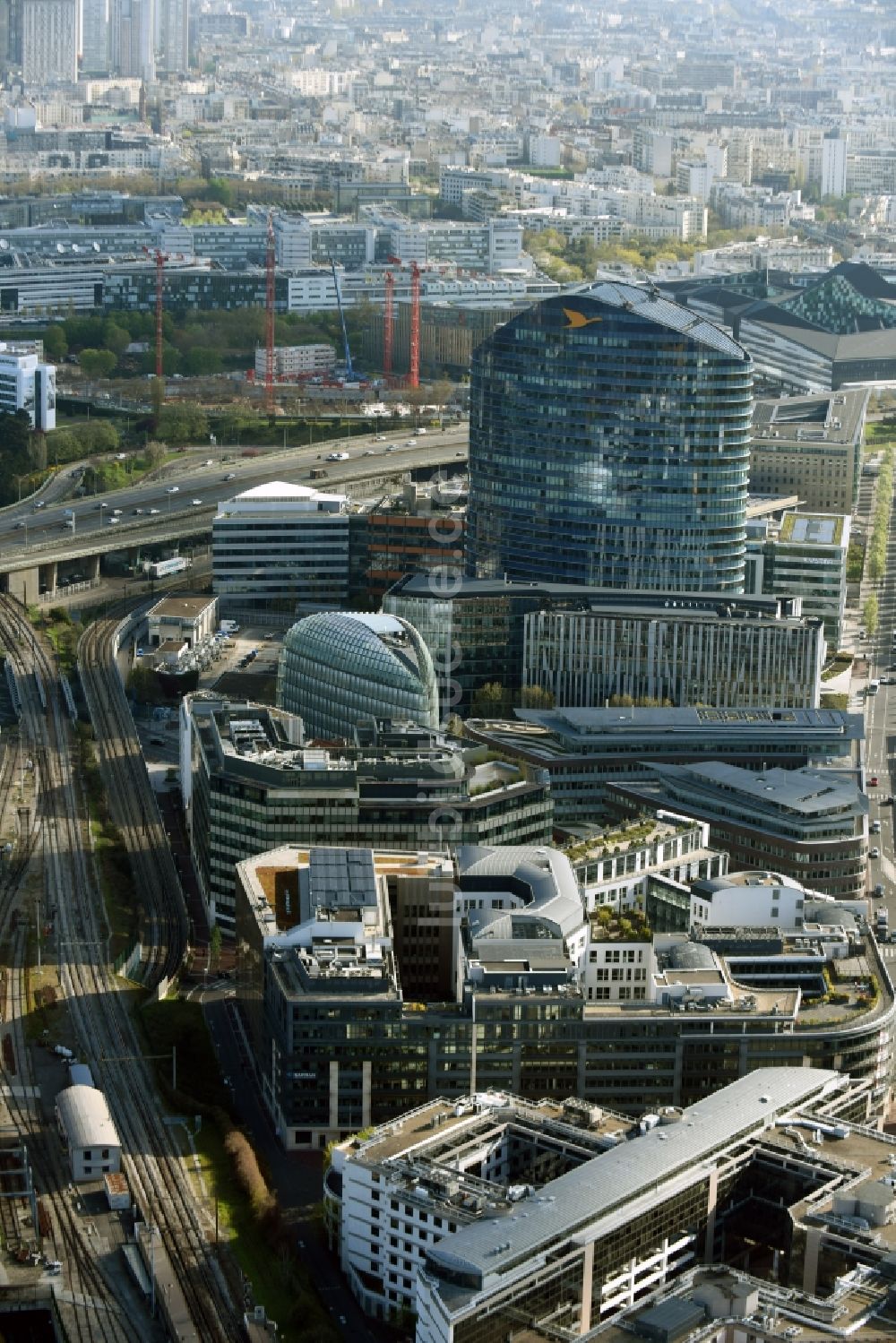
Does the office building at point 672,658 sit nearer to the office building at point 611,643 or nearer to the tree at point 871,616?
the office building at point 611,643

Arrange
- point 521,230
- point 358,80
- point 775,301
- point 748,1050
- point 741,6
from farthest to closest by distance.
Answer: point 741,6
point 358,80
point 521,230
point 775,301
point 748,1050

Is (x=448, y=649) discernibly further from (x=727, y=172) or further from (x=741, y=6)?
(x=741, y=6)

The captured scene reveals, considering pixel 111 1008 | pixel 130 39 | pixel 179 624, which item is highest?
pixel 130 39

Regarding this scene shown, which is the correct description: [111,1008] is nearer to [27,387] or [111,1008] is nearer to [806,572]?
[806,572]

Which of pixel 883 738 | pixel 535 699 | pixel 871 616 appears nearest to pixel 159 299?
pixel 871 616

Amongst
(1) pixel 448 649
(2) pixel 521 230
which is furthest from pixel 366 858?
(2) pixel 521 230

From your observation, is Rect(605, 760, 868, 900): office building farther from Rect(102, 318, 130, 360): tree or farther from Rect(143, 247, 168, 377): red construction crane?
Rect(102, 318, 130, 360): tree

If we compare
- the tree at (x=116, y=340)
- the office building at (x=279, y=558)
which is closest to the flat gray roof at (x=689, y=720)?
the office building at (x=279, y=558)
